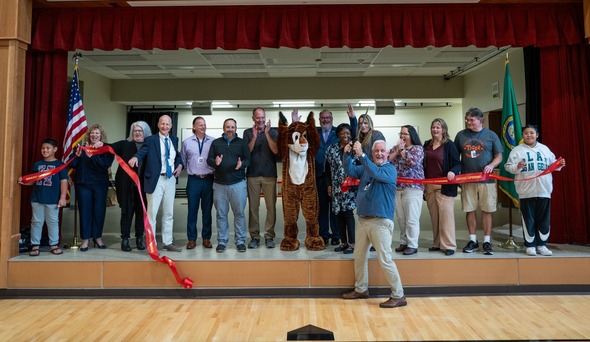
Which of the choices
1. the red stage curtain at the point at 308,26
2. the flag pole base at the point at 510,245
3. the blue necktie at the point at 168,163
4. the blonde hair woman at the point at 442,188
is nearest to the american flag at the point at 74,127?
the red stage curtain at the point at 308,26

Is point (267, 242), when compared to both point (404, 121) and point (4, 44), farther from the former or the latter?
point (404, 121)

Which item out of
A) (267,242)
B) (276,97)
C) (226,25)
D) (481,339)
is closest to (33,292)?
(267,242)

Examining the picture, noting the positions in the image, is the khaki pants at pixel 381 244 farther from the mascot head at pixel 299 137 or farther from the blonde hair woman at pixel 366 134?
the mascot head at pixel 299 137

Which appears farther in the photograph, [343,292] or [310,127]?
[310,127]

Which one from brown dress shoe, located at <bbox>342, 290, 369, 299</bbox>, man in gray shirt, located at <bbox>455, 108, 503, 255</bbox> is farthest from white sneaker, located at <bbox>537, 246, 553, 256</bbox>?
brown dress shoe, located at <bbox>342, 290, 369, 299</bbox>

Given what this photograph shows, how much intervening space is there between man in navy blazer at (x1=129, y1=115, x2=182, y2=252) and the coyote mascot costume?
1186 millimetres

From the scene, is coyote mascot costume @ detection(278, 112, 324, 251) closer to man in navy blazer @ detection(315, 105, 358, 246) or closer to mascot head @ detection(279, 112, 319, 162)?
mascot head @ detection(279, 112, 319, 162)

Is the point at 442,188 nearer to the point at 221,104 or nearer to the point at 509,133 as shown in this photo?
the point at 509,133

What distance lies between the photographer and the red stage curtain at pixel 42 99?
4.41m

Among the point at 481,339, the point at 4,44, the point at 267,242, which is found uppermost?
the point at 4,44

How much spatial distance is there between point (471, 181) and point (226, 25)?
3.12 m

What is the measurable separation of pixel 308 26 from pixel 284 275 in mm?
2702

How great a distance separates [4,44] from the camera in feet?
12.9

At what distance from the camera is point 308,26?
4.35m
